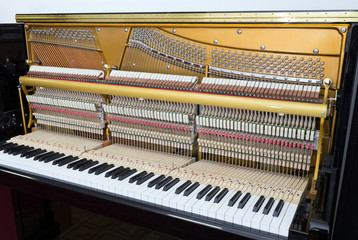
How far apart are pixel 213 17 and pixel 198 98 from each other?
1.76 ft

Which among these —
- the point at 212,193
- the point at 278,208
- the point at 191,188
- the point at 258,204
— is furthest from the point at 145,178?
the point at 278,208

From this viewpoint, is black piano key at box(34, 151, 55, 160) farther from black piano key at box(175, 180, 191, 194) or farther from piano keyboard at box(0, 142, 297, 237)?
black piano key at box(175, 180, 191, 194)

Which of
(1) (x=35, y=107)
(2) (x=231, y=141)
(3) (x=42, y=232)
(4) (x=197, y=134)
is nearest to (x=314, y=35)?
(2) (x=231, y=141)

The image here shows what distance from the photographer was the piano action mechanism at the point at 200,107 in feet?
6.32

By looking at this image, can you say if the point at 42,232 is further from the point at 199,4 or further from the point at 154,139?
the point at 199,4

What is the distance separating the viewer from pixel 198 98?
214 cm

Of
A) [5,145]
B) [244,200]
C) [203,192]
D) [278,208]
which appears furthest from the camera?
[5,145]

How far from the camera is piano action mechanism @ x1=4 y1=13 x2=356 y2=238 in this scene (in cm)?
193

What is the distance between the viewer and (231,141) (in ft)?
7.33

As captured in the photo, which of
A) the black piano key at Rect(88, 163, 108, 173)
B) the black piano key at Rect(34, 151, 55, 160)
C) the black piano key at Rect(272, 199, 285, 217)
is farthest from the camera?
the black piano key at Rect(34, 151, 55, 160)

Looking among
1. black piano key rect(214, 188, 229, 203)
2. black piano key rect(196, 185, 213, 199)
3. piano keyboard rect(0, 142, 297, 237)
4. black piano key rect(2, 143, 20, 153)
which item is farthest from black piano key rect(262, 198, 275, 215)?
black piano key rect(2, 143, 20, 153)

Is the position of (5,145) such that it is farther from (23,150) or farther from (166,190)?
(166,190)

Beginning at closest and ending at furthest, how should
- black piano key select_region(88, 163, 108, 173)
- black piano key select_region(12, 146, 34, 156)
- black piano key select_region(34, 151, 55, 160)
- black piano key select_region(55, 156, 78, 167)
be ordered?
black piano key select_region(88, 163, 108, 173)
black piano key select_region(55, 156, 78, 167)
black piano key select_region(34, 151, 55, 160)
black piano key select_region(12, 146, 34, 156)

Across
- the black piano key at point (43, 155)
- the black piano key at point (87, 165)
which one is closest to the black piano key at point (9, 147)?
the black piano key at point (43, 155)
